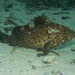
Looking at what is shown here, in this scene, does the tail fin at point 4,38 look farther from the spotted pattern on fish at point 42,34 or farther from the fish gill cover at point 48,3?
the fish gill cover at point 48,3

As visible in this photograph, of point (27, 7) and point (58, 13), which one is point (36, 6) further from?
point (58, 13)

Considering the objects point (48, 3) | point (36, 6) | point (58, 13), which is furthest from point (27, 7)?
point (58, 13)

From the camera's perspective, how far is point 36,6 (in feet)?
41.5

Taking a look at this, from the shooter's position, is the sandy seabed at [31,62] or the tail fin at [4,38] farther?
the tail fin at [4,38]

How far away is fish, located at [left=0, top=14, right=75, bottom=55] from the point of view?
5789 millimetres

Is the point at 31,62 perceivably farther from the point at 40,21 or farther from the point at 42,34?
the point at 40,21

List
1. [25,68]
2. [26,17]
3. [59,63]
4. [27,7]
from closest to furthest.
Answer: [25,68] < [59,63] < [26,17] < [27,7]

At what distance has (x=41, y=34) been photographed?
586 centimetres

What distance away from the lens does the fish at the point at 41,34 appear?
19.0 feet

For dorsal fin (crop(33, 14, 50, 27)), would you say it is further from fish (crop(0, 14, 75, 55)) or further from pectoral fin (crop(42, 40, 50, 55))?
pectoral fin (crop(42, 40, 50, 55))

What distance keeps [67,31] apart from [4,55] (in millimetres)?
2257

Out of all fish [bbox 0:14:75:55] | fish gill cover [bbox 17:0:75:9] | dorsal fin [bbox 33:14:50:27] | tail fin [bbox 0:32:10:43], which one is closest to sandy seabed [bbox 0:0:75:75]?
tail fin [bbox 0:32:10:43]

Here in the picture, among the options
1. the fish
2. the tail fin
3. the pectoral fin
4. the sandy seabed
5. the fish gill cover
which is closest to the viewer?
the sandy seabed

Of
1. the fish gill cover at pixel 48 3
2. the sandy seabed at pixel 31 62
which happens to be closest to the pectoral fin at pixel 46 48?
the sandy seabed at pixel 31 62
